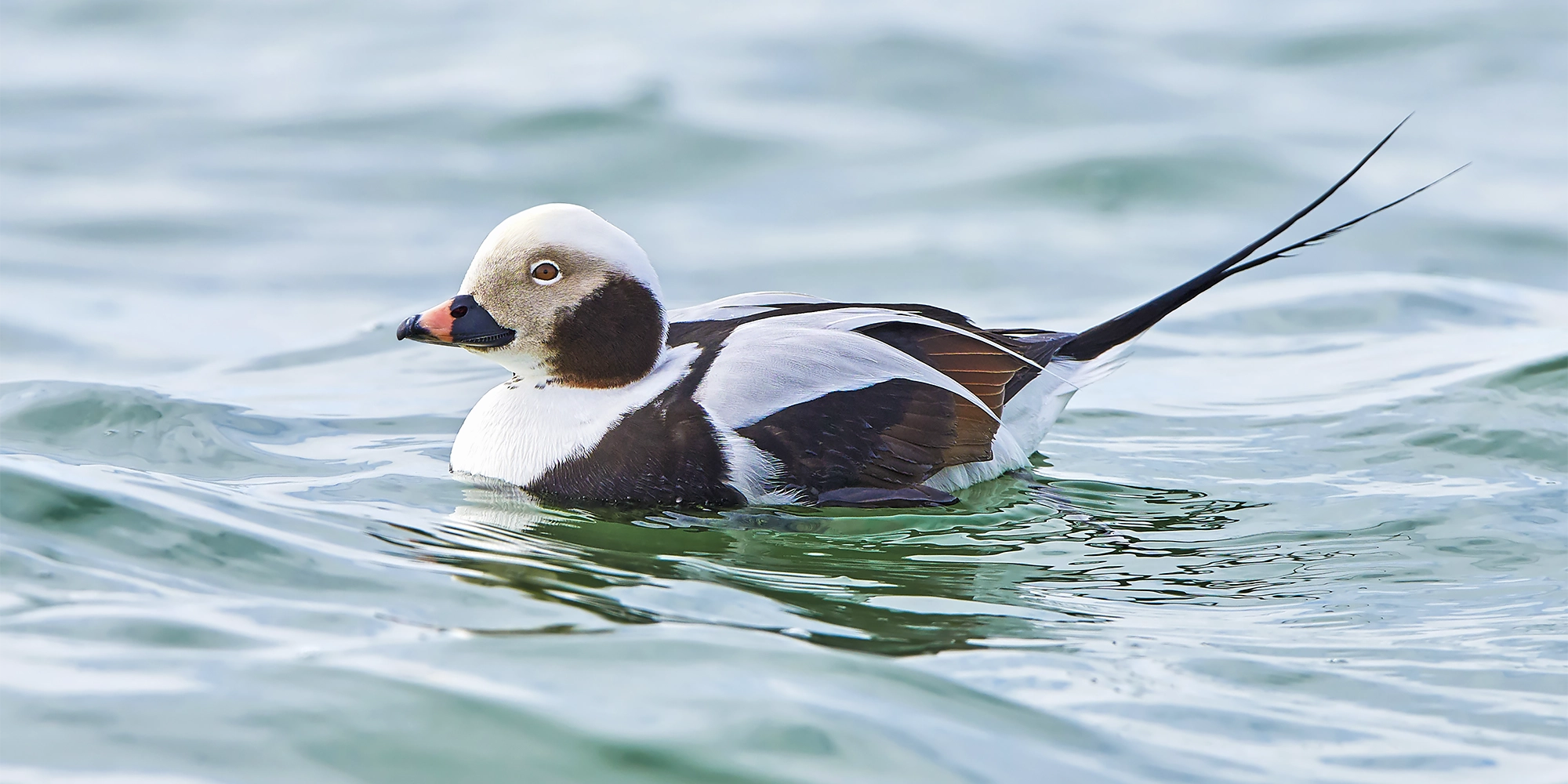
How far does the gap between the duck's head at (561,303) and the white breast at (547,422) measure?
57mm

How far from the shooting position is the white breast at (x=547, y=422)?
4.65 meters

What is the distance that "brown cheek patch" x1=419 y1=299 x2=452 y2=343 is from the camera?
462 cm

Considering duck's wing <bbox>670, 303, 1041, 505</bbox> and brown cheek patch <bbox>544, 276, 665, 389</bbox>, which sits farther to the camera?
brown cheek patch <bbox>544, 276, 665, 389</bbox>

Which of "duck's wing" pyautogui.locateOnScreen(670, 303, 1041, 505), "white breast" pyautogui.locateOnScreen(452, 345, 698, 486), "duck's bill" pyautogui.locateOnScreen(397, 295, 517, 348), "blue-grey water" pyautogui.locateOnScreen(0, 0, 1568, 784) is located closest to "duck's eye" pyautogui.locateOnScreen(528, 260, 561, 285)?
"duck's bill" pyautogui.locateOnScreen(397, 295, 517, 348)

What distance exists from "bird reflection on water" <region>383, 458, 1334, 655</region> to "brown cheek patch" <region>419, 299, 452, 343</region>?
447 millimetres

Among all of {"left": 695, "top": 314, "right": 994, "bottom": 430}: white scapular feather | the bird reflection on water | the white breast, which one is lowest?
the bird reflection on water

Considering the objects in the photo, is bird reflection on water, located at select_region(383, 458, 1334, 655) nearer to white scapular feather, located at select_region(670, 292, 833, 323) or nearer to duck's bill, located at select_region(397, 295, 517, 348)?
duck's bill, located at select_region(397, 295, 517, 348)

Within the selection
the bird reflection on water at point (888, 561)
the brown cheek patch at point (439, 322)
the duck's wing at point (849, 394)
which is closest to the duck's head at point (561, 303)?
the brown cheek patch at point (439, 322)

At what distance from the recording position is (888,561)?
4.20m

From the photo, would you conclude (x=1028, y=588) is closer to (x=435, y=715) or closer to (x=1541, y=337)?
(x=435, y=715)

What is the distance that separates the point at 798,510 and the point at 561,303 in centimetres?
83

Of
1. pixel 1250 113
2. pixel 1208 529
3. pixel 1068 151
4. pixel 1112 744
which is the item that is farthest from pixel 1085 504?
pixel 1250 113

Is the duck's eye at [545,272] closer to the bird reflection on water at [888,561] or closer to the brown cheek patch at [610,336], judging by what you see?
the brown cheek patch at [610,336]

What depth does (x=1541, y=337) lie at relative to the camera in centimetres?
675
